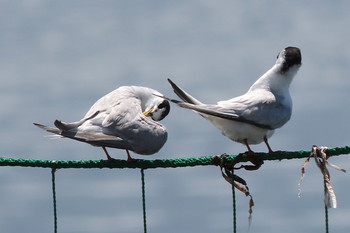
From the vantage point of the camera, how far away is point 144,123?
6344mm

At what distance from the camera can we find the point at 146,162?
596cm

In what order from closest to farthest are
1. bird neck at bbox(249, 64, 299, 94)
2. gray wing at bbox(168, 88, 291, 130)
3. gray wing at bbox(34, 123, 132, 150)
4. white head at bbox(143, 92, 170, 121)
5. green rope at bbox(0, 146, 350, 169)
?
green rope at bbox(0, 146, 350, 169), gray wing at bbox(34, 123, 132, 150), gray wing at bbox(168, 88, 291, 130), bird neck at bbox(249, 64, 299, 94), white head at bbox(143, 92, 170, 121)

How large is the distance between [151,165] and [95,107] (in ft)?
3.25

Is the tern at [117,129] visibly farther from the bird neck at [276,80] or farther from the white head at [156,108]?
the bird neck at [276,80]

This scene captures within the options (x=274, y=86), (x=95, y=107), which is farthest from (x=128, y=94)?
(x=274, y=86)

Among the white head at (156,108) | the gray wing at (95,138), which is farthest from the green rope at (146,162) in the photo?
the white head at (156,108)

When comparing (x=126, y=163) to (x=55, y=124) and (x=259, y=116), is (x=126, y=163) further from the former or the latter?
(x=259, y=116)

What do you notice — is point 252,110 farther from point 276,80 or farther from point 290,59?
point 290,59

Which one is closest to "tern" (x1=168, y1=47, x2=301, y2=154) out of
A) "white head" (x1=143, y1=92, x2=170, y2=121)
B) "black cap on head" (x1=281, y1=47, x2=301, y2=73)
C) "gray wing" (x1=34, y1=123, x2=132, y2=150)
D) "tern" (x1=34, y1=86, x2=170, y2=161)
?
"black cap on head" (x1=281, y1=47, x2=301, y2=73)

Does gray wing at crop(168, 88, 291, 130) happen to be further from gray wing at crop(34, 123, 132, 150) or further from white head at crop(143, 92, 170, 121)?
white head at crop(143, 92, 170, 121)

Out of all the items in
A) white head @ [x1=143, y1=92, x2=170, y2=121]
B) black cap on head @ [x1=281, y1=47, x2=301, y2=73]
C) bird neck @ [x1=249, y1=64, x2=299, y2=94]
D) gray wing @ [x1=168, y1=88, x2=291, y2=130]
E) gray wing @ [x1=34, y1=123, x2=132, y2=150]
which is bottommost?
gray wing @ [x1=34, y1=123, x2=132, y2=150]

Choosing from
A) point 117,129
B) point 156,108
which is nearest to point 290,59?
point 156,108

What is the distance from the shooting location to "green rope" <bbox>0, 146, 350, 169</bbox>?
5.66 m

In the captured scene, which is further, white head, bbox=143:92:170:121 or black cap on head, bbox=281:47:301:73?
white head, bbox=143:92:170:121
